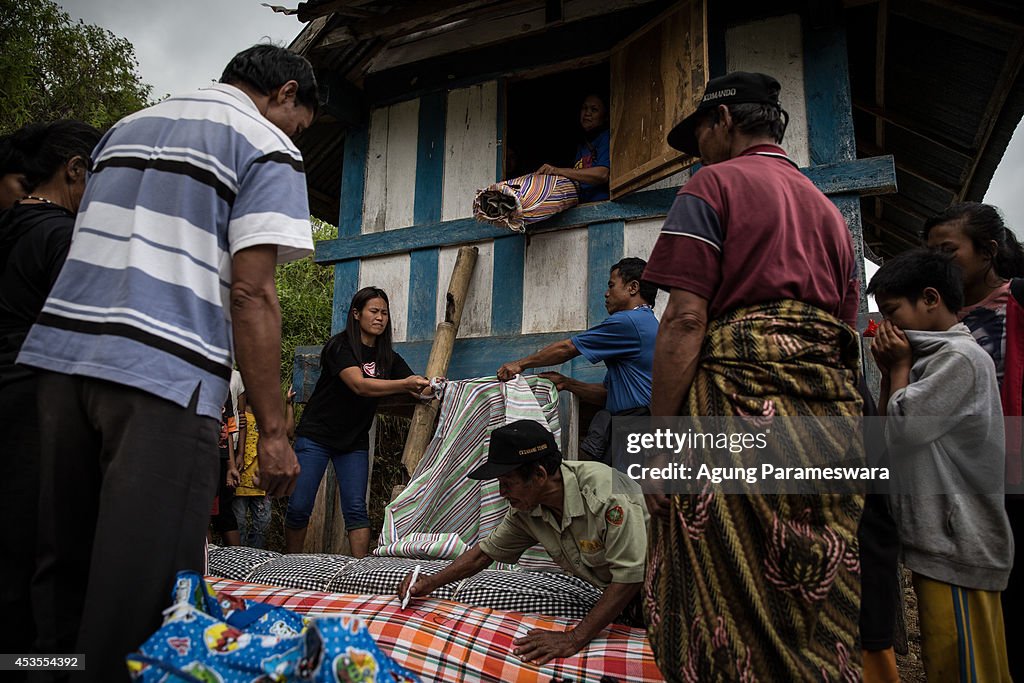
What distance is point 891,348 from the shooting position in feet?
8.95

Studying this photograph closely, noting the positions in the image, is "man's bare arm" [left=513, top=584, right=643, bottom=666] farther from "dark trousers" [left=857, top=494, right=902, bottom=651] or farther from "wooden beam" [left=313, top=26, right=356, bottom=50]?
"wooden beam" [left=313, top=26, right=356, bottom=50]

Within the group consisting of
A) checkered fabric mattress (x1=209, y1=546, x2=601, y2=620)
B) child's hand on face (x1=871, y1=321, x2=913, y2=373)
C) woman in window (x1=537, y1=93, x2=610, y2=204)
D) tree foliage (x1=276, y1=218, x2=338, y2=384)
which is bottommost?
checkered fabric mattress (x1=209, y1=546, x2=601, y2=620)

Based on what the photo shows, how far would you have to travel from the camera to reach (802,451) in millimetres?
1928

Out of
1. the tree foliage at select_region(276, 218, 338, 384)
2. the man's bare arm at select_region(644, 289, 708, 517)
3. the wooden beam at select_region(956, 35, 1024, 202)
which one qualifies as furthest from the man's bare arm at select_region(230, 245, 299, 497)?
the tree foliage at select_region(276, 218, 338, 384)

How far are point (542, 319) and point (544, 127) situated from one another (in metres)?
3.54

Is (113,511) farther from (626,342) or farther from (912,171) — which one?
(912,171)

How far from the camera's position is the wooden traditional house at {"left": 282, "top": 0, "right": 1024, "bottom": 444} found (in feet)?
16.0

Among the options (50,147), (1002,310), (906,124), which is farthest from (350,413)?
(906,124)

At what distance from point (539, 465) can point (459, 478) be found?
5.23 feet

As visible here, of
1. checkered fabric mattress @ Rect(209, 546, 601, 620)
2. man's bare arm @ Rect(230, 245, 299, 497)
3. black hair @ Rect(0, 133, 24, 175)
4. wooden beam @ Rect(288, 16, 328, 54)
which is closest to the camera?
man's bare arm @ Rect(230, 245, 299, 497)

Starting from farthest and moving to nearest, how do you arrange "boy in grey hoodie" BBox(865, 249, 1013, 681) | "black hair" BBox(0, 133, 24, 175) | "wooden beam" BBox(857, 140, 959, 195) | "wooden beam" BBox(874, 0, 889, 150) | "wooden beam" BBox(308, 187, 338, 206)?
"wooden beam" BBox(308, 187, 338, 206), "wooden beam" BBox(857, 140, 959, 195), "wooden beam" BBox(874, 0, 889, 150), "black hair" BBox(0, 133, 24, 175), "boy in grey hoodie" BBox(865, 249, 1013, 681)

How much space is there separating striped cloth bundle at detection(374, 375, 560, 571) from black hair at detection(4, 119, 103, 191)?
2.58m

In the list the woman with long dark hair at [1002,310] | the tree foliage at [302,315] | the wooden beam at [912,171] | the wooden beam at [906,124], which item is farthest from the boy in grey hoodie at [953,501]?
the tree foliage at [302,315]

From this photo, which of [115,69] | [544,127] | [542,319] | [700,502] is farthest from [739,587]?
[115,69]
